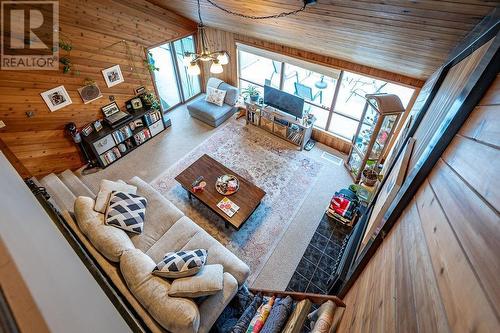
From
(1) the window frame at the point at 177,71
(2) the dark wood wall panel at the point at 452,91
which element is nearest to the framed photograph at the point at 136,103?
(1) the window frame at the point at 177,71

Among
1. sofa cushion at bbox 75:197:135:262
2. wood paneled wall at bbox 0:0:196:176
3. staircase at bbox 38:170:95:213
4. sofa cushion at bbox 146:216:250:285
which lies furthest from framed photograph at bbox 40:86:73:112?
sofa cushion at bbox 146:216:250:285

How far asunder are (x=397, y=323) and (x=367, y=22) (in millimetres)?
2160

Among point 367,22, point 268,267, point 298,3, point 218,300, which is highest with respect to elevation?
point 298,3

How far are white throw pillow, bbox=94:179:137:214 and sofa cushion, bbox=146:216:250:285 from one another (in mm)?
795

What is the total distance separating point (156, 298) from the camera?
7.04 ft

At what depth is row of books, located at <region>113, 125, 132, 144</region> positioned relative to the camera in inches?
174

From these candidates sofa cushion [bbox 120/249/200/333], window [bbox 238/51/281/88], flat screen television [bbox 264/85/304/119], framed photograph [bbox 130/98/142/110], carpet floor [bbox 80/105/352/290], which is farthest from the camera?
window [bbox 238/51/281/88]

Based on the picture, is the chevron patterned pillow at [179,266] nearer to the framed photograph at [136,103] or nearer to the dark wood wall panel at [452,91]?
the dark wood wall panel at [452,91]

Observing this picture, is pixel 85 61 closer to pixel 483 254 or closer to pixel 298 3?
pixel 298 3

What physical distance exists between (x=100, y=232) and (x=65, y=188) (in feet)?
5.79

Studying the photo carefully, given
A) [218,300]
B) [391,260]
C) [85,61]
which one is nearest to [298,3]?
[391,260]

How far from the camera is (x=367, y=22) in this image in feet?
6.39

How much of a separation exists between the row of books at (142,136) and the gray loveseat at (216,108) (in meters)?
1.22

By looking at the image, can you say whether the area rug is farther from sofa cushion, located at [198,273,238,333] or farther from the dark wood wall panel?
the dark wood wall panel
